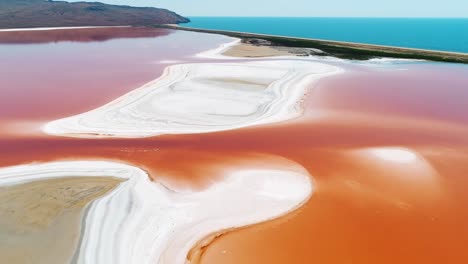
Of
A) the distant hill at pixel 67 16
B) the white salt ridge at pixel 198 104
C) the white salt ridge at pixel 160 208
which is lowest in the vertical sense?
the white salt ridge at pixel 160 208

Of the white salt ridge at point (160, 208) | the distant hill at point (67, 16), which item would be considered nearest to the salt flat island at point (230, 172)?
the white salt ridge at point (160, 208)

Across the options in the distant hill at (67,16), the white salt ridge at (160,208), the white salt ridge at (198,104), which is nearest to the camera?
the white salt ridge at (160,208)

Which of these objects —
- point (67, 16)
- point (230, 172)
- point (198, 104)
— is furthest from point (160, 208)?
point (67, 16)

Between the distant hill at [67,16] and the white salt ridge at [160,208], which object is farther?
the distant hill at [67,16]

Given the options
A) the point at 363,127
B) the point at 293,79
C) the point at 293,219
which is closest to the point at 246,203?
the point at 293,219

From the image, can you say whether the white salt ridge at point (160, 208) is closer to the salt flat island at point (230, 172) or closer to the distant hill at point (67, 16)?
the salt flat island at point (230, 172)

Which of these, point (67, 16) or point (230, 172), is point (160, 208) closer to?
point (230, 172)

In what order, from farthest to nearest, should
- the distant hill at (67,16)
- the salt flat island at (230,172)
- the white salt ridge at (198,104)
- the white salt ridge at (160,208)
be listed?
the distant hill at (67,16)
the white salt ridge at (198,104)
the salt flat island at (230,172)
the white salt ridge at (160,208)
